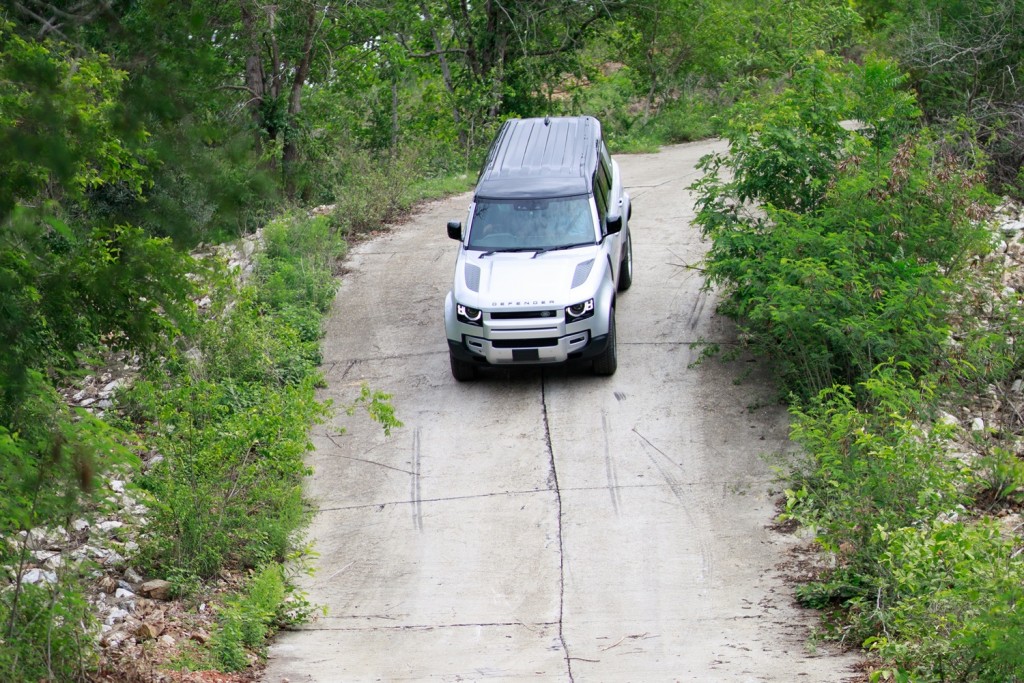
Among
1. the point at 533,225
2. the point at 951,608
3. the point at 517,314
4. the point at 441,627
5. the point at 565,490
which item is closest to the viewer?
the point at 951,608

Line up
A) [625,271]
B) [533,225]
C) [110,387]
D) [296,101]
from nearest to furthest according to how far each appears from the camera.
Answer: [533,225] < [110,387] < [625,271] < [296,101]

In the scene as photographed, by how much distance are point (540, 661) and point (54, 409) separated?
410cm

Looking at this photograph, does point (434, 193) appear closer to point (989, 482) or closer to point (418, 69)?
point (418, 69)

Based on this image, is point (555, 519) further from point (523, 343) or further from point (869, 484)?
point (869, 484)

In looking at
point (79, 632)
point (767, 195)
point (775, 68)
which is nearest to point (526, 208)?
point (767, 195)

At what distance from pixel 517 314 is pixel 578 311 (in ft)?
2.06

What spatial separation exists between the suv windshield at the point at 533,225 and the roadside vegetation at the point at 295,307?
5.01 ft

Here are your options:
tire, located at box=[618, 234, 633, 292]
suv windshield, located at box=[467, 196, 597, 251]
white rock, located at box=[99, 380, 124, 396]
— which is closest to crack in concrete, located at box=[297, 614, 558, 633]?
suv windshield, located at box=[467, 196, 597, 251]

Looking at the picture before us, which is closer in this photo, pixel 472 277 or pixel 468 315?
pixel 468 315

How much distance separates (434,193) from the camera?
2044 cm

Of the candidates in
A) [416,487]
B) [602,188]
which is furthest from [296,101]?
[416,487]

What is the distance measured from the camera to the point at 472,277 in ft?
39.5

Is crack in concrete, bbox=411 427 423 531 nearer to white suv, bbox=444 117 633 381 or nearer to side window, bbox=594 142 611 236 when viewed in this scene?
white suv, bbox=444 117 633 381

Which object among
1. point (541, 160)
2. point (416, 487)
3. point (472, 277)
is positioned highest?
point (541, 160)
